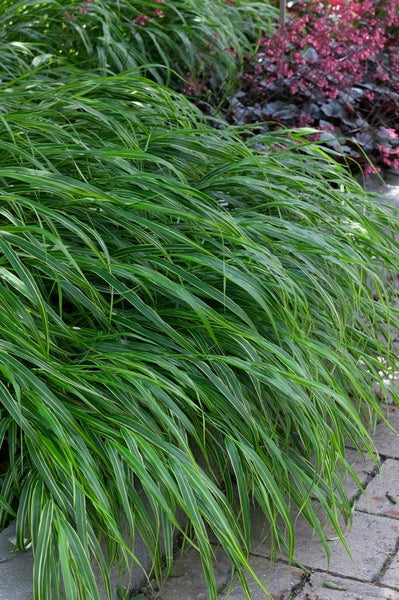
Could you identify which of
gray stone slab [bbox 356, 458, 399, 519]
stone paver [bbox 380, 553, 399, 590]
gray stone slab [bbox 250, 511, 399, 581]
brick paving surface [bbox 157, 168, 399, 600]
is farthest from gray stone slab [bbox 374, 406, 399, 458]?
stone paver [bbox 380, 553, 399, 590]

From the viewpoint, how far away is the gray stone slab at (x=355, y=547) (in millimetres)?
2627

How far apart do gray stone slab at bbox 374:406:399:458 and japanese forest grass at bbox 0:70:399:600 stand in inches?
3.2

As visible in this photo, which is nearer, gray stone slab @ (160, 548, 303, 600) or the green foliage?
gray stone slab @ (160, 548, 303, 600)

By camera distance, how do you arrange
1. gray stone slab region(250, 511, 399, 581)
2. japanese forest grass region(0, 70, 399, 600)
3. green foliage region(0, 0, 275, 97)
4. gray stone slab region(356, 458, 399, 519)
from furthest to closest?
green foliage region(0, 0, 275, 97) → gray stone slab region(356, 458, 399, 519) → gray stone slab region(250, 511, 399, 581) → japanese forest grass region(0, 70, 399, 600)

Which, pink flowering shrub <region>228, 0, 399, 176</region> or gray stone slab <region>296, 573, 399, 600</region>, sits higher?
pink flowering shrub <region>228, 0, 399, 176</region>

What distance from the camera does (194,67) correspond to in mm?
5297

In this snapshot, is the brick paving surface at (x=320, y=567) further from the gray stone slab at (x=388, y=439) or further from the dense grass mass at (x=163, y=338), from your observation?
the gray stone slab at (x=388, y=439)

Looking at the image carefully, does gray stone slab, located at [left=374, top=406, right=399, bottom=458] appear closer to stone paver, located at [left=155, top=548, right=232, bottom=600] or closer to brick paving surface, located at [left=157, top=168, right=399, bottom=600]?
brick paving surface, located at [left=157, top=168, right=399, bottom=600]

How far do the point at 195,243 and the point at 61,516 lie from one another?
0.89 meters

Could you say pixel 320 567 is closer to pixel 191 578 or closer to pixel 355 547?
pixel 355 547

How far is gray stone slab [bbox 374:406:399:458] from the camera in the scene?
127 inches

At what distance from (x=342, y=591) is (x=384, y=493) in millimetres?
531

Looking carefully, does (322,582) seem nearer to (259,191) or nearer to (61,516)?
(61,516)

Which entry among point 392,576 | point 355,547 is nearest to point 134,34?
point 355,547
